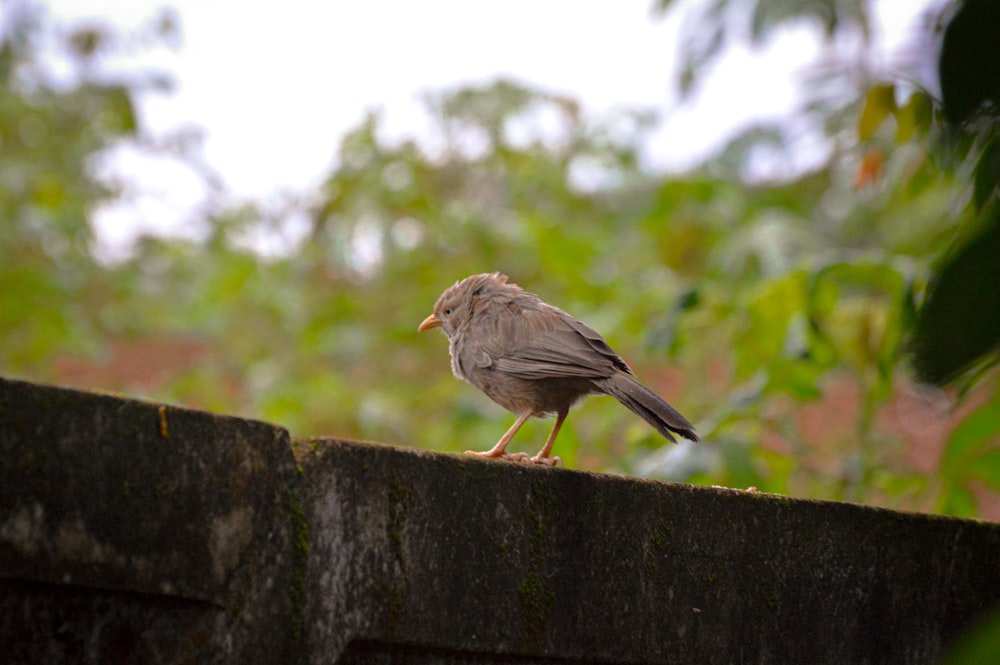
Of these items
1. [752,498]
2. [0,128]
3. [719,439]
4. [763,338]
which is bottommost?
[752,498]

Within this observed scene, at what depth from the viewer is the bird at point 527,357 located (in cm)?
320

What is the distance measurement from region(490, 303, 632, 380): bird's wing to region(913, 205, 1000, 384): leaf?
2456mm

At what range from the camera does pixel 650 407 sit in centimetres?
286

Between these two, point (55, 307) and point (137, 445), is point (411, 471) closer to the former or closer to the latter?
point (137, 445)

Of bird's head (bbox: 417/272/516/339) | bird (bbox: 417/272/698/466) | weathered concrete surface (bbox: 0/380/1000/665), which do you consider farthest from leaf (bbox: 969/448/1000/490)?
bird's head (bbox: 417/272/516/339)

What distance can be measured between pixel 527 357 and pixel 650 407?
68 cm

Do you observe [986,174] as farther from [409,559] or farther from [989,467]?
[989,467]

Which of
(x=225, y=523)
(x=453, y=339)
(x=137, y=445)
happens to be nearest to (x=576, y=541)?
(x=225, y=523)

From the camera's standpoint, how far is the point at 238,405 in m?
7.97

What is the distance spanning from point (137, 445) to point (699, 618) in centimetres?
129

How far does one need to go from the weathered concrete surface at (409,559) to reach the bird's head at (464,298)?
1733 millimetres

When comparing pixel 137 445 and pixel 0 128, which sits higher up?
pixel 0 128

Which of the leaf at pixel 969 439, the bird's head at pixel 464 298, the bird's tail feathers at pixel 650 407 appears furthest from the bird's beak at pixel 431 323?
the leaf at pixel 969 439

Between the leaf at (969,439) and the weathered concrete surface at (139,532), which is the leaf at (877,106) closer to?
the leaf at (969,439)
